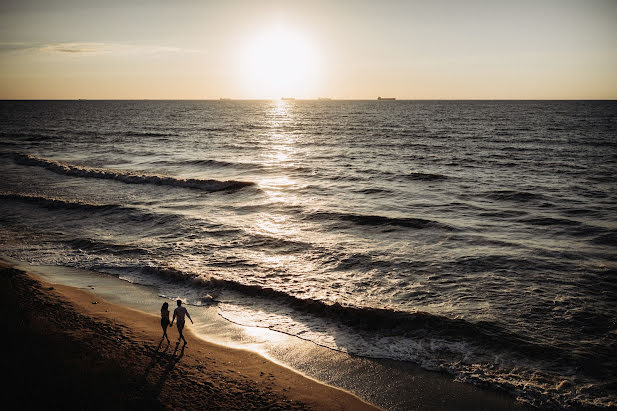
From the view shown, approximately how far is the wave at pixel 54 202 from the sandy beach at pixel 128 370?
14.7 metres

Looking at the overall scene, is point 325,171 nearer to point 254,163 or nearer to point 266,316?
point 254,163

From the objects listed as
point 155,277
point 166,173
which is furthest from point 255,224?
point 166,173

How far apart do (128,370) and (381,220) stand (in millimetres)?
15752

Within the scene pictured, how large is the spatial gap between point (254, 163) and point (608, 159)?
117ft

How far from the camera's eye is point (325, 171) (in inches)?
1480

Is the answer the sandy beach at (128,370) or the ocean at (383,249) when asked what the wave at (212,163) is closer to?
the ocean at (383,249)

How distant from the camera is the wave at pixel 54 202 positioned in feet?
84.9

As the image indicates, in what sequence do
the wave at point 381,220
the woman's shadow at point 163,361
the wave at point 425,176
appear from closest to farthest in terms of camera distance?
the woman's shadow at point 163,361
the wave at point 381,220
the wave at point 425,176

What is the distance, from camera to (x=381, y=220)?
2225cm

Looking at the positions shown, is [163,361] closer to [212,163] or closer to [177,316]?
[177,316]

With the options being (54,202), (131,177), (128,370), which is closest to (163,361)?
(128,370)

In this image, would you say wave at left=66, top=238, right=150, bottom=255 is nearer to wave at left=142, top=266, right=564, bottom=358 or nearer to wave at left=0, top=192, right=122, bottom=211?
wave at left=0, top=192, right=122, bottom=211

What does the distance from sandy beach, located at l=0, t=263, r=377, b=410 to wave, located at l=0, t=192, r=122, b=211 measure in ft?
48.3

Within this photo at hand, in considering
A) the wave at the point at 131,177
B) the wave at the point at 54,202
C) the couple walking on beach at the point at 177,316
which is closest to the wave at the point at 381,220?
the wave at the point at 131,177
